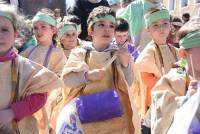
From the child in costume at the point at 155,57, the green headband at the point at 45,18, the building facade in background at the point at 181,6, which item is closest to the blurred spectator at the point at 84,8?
the green headband at the point at 45,18

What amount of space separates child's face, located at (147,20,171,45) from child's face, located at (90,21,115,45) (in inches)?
26.7

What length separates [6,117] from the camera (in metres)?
3.10

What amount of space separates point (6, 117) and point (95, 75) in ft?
2.94

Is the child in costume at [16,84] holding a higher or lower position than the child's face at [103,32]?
lower

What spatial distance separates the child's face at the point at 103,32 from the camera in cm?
397

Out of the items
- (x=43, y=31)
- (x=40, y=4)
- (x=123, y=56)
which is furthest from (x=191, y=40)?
(x=40, y=4)

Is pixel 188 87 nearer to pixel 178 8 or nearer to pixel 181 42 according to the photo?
pixel 181 42

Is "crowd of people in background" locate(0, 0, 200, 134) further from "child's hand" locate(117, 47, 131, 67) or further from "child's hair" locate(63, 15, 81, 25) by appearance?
"child's hair" locate(63, 15, 81, 25)

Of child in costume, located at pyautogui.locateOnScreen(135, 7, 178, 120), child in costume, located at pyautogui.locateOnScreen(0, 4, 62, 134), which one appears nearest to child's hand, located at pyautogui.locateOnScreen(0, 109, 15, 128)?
child in costume, located at pyautogui.locateOnScreen(0, 4, 62, 134)

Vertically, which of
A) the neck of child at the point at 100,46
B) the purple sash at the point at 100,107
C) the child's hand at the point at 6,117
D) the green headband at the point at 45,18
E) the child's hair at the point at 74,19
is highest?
the green headband at the point at 45,18

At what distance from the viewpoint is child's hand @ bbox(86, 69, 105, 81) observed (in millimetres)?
3748

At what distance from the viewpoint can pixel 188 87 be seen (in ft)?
9.71

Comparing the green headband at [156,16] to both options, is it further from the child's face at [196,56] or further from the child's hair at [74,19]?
the child's face at [196,56]

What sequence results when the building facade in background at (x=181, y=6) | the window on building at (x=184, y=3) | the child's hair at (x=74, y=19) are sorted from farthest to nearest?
the window on building at (x=184, y=3) → the building facade in background at (x=181, y=6) → the child's hair at (x=74, y=19)
